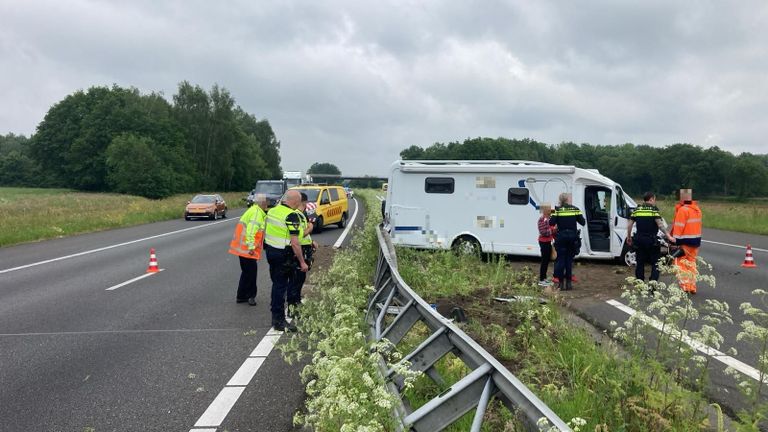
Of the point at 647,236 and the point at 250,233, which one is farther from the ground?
the point at 250,233

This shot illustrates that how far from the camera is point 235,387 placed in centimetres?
477

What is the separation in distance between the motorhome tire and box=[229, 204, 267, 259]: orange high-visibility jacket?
5492mm

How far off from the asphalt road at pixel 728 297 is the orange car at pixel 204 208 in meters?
23.2

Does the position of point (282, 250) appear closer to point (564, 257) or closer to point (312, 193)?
point (564, 257)

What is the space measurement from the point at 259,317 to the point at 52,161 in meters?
81.6

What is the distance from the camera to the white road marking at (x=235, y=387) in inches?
161

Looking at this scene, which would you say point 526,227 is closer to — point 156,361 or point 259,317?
point 259,317

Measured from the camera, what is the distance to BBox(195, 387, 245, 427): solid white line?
4.06 meters

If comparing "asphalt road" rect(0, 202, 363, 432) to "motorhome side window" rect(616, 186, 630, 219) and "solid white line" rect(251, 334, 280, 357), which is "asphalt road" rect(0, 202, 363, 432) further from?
"motorhome side window" rect(616, 186, 630, 219)

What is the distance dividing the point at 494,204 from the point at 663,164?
86.4m

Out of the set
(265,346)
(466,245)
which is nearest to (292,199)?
(265,346)

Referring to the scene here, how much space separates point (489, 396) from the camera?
9.04 ft

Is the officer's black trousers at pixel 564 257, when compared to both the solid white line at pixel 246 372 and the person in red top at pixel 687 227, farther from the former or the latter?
the solid white line at pixel 246 372

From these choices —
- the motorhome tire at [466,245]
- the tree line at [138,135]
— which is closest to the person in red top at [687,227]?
the motorhome tire at [466,245]
